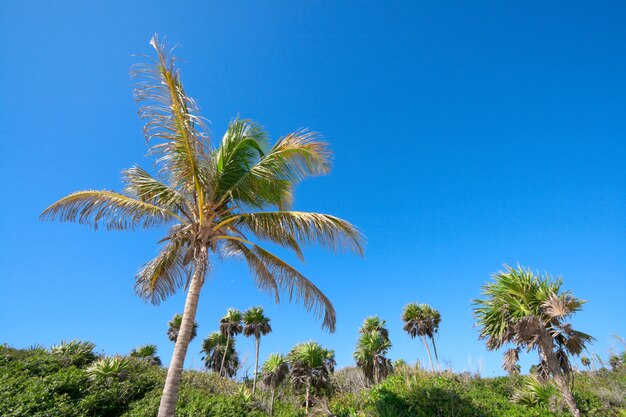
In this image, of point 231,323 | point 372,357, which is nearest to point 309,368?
point 372,357

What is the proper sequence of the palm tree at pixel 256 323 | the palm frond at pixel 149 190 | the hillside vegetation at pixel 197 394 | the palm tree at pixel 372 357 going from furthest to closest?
1. the palm tree at pixel 256 323
2. the palm tree at pixel 372 357
3. the hillside vegetation at pixel 197 394
4. the palm frond at pixel 149 190

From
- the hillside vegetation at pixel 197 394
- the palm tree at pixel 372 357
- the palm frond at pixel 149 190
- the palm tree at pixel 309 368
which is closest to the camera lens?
the palm frond at pixel 149 190

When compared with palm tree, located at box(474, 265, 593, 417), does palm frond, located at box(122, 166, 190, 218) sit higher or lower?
higher

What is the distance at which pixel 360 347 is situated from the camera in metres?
25.3

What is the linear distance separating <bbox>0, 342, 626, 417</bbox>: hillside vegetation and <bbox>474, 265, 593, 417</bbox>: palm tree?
3.23 metres

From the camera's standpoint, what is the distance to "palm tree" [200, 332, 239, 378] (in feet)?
106

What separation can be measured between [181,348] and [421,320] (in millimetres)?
31020

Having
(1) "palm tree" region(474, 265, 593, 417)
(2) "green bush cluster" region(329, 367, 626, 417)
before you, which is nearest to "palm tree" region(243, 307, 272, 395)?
(2) "green bush cluster" region(329, 367, 626, 417)

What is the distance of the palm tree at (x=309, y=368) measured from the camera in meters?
22.4

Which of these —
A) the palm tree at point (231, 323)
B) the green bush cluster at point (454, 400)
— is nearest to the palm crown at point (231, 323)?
the palm tree at point (231, 323)

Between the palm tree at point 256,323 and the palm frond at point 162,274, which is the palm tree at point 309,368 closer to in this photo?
the palm tree at point 256,323

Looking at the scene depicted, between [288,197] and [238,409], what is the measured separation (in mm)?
10399

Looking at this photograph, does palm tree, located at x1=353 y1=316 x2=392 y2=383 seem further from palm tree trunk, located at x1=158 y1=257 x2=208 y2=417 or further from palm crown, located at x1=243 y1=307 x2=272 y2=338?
palm tree trunk, located at x1=158 y1=257 x2=208 y2=417

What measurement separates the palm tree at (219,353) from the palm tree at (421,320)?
17.7m
